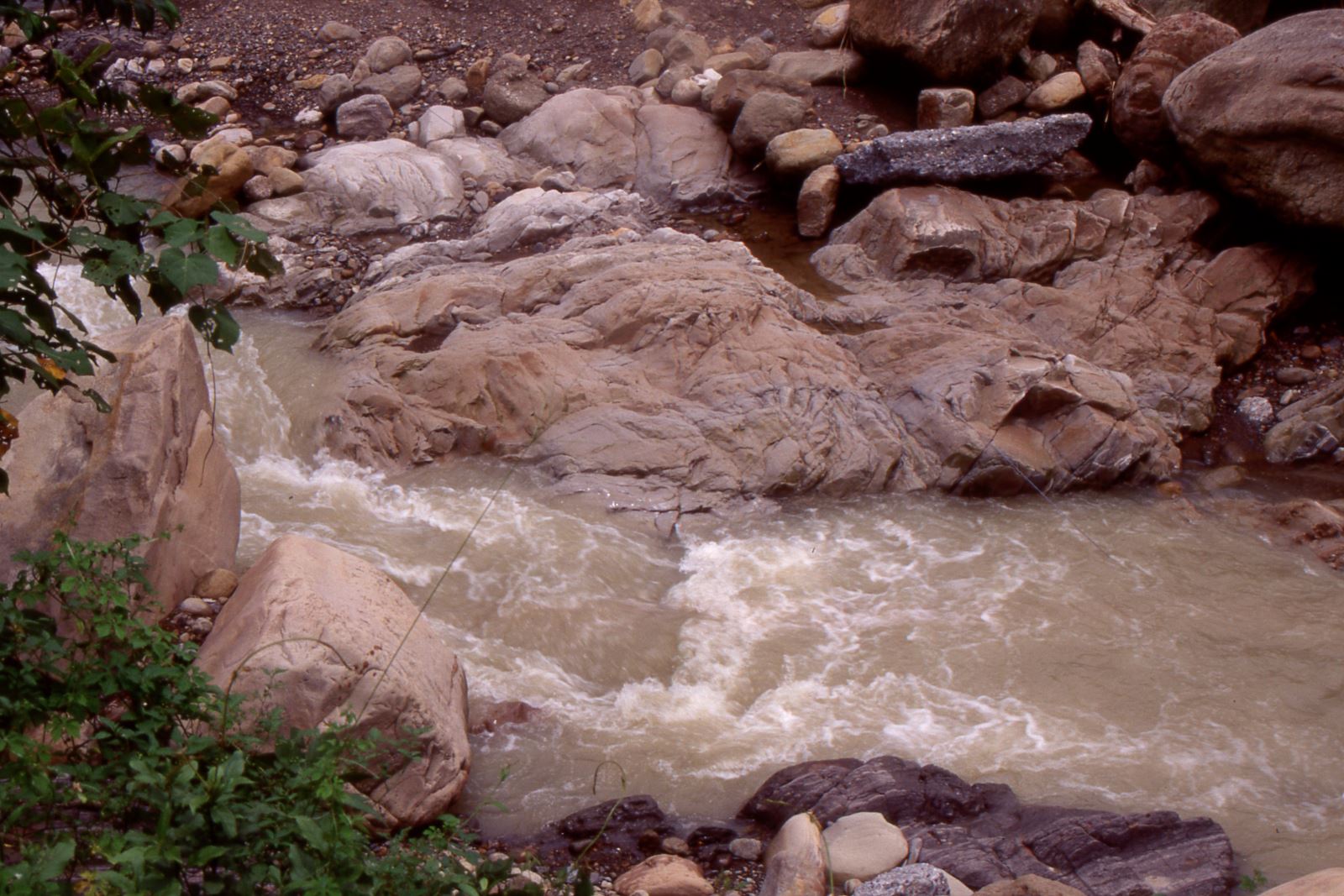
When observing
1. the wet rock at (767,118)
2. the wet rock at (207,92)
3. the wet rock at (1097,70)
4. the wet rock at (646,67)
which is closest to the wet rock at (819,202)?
the wet rock at (767,118)

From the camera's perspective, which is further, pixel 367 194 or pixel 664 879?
pixel 367 194

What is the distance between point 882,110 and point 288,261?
218 inches

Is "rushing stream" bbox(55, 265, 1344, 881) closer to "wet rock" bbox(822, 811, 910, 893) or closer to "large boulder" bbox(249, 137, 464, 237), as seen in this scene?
"wet rock" bbox(822, 811, 910, 893)

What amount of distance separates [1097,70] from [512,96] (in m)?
5.38

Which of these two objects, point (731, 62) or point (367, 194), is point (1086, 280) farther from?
point (367, 194)

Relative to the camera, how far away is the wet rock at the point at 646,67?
11117mm

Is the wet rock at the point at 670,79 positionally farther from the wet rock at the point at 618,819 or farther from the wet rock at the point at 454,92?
the wet rock at the point at 618,819

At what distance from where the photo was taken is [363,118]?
34.1ft

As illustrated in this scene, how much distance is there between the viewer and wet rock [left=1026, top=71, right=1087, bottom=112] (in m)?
10.1

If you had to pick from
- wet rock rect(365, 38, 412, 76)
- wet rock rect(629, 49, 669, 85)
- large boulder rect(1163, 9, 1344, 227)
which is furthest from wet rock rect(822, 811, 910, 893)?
wet rock rect(365, 38, 412, 76)

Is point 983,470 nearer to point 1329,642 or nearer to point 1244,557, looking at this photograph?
point 1244,557

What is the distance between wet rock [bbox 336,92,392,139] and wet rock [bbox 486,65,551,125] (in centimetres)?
97

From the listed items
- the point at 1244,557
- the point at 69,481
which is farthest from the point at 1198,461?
the point at 69,481

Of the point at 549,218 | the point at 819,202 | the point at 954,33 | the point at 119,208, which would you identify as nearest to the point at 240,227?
the point at 119,208
